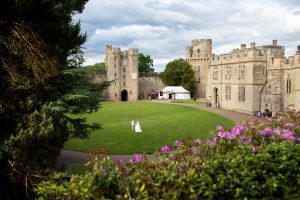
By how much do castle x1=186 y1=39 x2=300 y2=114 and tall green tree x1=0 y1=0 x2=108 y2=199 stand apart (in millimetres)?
24850

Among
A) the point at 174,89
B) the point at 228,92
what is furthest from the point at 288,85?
the point at 174,89

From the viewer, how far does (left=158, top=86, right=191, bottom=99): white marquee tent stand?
3009 inches

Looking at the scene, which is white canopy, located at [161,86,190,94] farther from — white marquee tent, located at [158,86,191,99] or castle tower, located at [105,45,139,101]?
castle tower, located at [105,45,139,101]

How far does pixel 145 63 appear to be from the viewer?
10956cm

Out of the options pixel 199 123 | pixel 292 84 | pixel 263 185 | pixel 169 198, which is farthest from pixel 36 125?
pixel 292 84

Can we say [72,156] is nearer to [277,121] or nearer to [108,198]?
[277,121]

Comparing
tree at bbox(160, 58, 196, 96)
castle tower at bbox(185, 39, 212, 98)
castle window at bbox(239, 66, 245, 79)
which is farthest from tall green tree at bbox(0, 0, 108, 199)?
castle tower at bbox(185, 39, 212, 98)

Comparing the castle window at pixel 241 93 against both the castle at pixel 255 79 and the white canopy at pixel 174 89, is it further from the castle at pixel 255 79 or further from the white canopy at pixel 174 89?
the white canopy at pixel 174 89

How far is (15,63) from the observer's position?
12.6 m

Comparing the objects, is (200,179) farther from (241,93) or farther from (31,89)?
(241,93)

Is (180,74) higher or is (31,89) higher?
(180,74)

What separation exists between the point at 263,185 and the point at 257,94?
3744 centimetres

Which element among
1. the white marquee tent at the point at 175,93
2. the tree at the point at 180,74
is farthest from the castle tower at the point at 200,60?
the white marquee tent at the point at 175,93

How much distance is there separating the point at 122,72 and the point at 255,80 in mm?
42007
